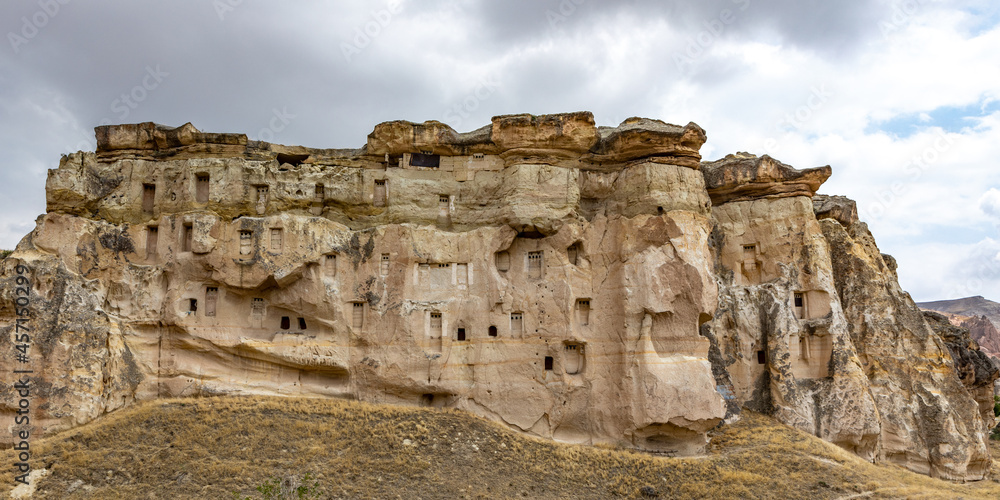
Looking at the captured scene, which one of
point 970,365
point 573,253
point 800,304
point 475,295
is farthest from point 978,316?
point 475,295

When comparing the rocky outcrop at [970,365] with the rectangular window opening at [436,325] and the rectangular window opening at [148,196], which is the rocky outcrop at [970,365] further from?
the rectangular window opening at [148,196]

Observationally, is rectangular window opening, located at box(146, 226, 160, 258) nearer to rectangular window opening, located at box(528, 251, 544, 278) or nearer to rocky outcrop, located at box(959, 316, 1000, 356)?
rectangular window opening, located at box(528, 251, 544, 278)

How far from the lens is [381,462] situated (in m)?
22.8

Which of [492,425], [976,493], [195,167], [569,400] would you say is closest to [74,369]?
[195,167]

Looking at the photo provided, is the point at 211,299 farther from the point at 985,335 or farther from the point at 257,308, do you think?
the point at 985,335

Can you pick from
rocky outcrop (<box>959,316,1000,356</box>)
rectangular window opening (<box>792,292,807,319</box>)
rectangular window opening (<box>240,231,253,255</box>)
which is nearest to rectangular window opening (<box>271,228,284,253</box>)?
rectangular window opening (<box>240,231,253,255</box>)

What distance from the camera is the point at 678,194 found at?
29500mm

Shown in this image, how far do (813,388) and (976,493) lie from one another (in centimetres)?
703

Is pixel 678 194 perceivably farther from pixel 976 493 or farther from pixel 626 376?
pixel 976 493

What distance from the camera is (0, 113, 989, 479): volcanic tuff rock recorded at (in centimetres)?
2736

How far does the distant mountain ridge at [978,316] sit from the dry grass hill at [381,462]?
67013mm

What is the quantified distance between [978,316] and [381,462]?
99594 millimetres

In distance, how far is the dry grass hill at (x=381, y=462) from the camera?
21516 mm

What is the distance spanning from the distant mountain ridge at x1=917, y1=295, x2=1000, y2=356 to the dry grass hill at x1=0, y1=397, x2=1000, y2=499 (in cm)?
6701
